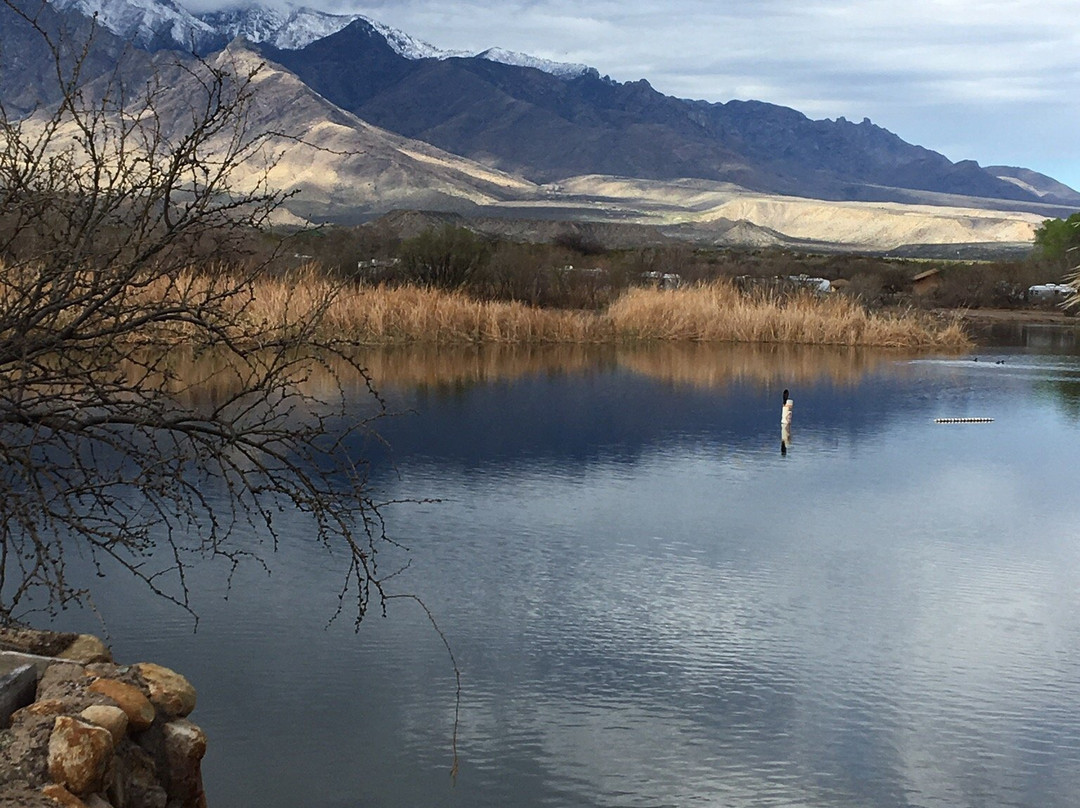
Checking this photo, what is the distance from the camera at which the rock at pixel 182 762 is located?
5262 mm

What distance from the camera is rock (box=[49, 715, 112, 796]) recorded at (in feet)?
15.0

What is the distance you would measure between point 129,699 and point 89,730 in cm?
42

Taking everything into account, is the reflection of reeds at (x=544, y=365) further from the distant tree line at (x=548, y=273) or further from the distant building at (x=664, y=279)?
the distant building at (x=664, y=279)

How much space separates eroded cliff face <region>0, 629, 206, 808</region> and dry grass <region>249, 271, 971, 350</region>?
17.8 meters

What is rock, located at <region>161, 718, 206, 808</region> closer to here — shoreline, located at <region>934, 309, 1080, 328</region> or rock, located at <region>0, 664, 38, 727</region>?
rock, located at <region>0, 664, 38, 727</region>

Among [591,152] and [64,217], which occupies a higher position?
[591,152]

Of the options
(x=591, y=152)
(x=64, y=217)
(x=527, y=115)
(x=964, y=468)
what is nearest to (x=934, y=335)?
(x=964, y=468)

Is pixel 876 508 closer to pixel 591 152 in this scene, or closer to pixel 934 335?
pixel 934 335

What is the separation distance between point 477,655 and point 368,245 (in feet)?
84.1

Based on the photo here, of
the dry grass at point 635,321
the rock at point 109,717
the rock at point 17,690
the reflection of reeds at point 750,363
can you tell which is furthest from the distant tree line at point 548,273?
the rock at point 109,717

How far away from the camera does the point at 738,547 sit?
10180 millimetres

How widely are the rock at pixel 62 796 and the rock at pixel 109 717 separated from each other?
0.32 meters

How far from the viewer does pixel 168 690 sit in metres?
5.46

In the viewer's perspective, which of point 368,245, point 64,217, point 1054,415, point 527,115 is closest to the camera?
point 64,217
